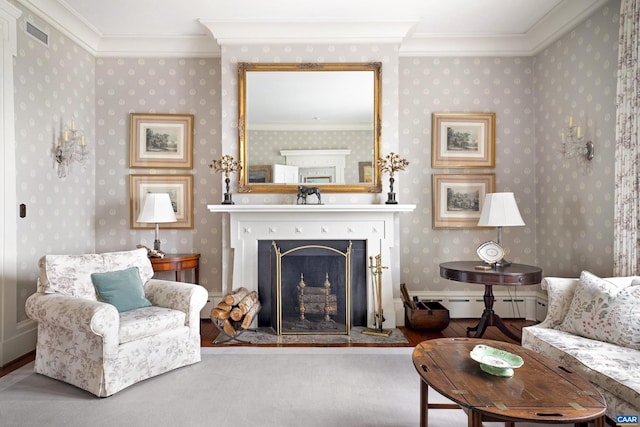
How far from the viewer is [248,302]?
3.60 m

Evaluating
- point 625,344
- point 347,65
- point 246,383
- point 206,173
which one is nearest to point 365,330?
point 246,383

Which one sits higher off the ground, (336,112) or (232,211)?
(336,112)

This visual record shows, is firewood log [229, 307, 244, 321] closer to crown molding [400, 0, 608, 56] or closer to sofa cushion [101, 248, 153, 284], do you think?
sofa cushion [101, 248, 153, 284]

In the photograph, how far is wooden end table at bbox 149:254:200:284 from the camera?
3809mm

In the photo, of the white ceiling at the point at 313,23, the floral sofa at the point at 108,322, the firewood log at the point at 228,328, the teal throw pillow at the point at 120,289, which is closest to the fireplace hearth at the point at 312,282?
the firewood log at the point at 228,328

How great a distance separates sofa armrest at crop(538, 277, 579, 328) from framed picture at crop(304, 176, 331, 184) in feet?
7.33

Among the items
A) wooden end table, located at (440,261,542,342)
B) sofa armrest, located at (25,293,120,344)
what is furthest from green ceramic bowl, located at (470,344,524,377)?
sofa armrest, located at (25,293,120,344)

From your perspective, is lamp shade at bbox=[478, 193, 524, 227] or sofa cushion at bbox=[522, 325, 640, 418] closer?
sofa cushion at bbox=[522, 325, 640, 418]

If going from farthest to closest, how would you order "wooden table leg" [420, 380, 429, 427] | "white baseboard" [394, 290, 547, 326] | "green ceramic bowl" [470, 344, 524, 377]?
"white baseboard" [394, 290, 547, 326]
"wooden table leg" [420, 380, 429, 427]
"green ceramic bowl" [470, 344, 524, 377]

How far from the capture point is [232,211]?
12.5 ft

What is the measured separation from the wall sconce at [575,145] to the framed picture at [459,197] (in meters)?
0.83

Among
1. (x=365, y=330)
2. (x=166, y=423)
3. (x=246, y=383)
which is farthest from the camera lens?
(x=365, y=330)

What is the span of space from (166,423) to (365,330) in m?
2.12

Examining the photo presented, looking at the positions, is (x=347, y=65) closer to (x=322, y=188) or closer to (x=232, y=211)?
(x=322, y=188)
